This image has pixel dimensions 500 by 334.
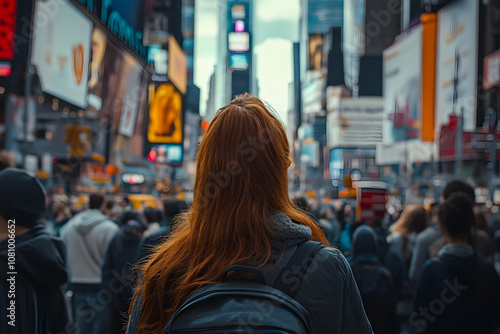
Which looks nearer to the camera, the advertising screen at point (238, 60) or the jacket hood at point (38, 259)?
the jacket hood at point (38, 259)

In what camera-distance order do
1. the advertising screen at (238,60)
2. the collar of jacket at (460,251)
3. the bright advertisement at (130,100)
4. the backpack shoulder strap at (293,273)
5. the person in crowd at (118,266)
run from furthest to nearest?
1. the advertising screen at (238,60)
2. the bright advertisement at (130,100)
3. the person in crowd at (118,266)
4. the collar of jacket at (460,251)
5. the backpack shoulder strap at (293,273)

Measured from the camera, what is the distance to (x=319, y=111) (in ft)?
488

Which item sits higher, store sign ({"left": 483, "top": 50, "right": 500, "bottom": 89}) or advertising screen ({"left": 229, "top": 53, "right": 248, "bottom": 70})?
advertising screen ({"left": 229, "top": 53, "right": 248, "bottom": 70})

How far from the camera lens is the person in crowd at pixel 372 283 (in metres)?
5.57

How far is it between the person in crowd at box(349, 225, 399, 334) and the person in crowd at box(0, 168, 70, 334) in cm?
315

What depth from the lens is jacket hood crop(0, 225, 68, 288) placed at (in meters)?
3.27

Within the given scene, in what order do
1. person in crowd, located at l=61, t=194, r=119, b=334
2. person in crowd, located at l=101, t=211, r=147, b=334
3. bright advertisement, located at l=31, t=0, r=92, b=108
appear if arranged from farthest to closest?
bright advertisement, located at l=31, t=0, r=92, b=108 < person in crowd, located at l=61, t=194, r=119, b=334 < person in crowd, located at l=101, t=211, r=147, b=334

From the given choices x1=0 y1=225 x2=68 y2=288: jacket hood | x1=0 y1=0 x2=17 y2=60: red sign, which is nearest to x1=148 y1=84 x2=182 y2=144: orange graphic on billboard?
x1=0 y1=0 x2=17 y2=60: red sign

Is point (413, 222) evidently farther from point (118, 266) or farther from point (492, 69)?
point (492, 69)

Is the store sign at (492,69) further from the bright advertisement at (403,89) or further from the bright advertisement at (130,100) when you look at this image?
the bright advertisement at (130,100)

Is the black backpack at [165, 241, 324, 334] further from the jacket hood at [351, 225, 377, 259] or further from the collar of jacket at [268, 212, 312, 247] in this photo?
the jacket hood at [351, 225, 377, 259]

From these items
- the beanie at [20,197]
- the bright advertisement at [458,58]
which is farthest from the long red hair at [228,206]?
the bright advertisement at [458,58]

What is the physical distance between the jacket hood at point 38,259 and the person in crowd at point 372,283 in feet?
10.4

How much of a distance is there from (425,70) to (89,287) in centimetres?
6034
